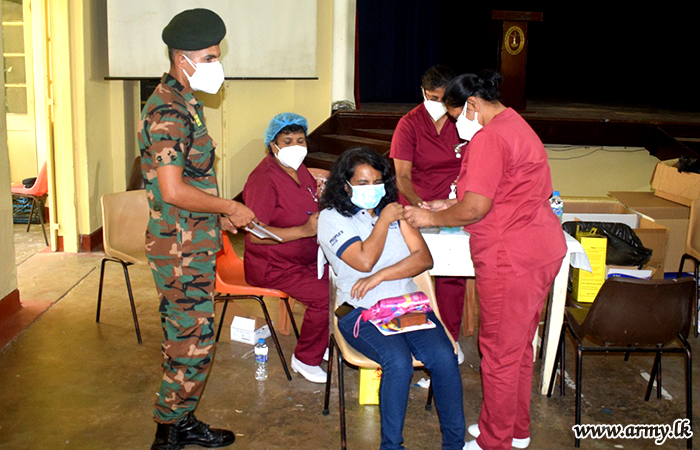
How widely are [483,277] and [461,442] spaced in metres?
0.66

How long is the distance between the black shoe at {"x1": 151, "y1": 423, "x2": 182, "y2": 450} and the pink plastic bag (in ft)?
2.70

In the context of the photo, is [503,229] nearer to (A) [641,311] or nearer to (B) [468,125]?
(B) [468,125]

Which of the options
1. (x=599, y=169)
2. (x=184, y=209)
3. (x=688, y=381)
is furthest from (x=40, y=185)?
(x=599, y=169)

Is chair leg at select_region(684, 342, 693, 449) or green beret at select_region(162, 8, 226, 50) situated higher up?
green beret at select_region(162, 8, 226, 50)

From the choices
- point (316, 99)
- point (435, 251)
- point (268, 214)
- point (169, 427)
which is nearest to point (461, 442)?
point (435, 251)

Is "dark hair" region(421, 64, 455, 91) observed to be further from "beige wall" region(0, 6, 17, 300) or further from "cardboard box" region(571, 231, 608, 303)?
"beige wall" region(0, 6, 17, 300)

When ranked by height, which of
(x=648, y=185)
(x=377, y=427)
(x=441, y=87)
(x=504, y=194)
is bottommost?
(x=377, y=427)

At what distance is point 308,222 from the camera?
3449 mm

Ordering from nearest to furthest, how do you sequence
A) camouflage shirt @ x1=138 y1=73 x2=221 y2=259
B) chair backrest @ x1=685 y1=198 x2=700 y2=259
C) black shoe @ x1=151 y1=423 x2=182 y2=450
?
camouflage shirt @ x1=138 y1=73 x2=221 y2=259 → black shoe @ x1=151 y1=423 x2=182 y2=450 → chair backrest @ x1=685 y1=198 x2=700 y2=259

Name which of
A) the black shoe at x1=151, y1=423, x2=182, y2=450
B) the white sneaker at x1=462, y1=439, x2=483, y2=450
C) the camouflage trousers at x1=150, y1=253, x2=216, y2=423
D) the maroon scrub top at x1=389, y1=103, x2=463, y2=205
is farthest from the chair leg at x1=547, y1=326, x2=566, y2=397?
the black shoe at x1=151, y1=423, x2=182, y2=450

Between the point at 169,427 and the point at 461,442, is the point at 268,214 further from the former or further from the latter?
the point at 461,442

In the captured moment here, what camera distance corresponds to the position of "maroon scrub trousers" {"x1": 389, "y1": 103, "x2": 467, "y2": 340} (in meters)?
4.02

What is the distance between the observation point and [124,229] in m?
4.36

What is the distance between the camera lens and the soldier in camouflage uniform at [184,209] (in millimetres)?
2619
